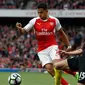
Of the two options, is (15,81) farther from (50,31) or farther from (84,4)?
(84,4)

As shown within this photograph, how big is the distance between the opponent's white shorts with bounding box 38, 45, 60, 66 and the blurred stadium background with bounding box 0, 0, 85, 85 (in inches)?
431

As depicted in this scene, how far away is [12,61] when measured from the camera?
74.6ft

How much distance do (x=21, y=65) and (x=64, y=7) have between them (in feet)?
19.0

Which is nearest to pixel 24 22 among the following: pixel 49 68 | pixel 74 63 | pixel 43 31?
pixel 43 31

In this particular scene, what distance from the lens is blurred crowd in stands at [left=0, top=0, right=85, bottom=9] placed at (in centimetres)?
2662

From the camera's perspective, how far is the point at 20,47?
80.3 feet

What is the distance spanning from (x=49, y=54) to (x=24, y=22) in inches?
733

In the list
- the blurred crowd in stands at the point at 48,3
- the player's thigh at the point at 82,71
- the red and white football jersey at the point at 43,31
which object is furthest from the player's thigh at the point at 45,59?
the blurred crowd in stands at the point at 48,3

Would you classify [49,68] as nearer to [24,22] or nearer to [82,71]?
[82,71]

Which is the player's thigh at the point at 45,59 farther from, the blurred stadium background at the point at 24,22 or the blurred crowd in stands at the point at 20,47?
the blurred crowd in stands at the point at 20,47

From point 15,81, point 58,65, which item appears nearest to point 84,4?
point 15,81

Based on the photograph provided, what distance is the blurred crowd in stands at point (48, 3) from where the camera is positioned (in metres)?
26.6

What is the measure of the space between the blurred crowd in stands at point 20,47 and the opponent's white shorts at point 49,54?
1144 centimetres

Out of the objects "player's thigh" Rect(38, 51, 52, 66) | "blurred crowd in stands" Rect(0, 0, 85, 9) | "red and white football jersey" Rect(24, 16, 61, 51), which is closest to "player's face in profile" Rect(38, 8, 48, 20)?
"red and white football jersey" Rect(24, 16, 61, 51)
